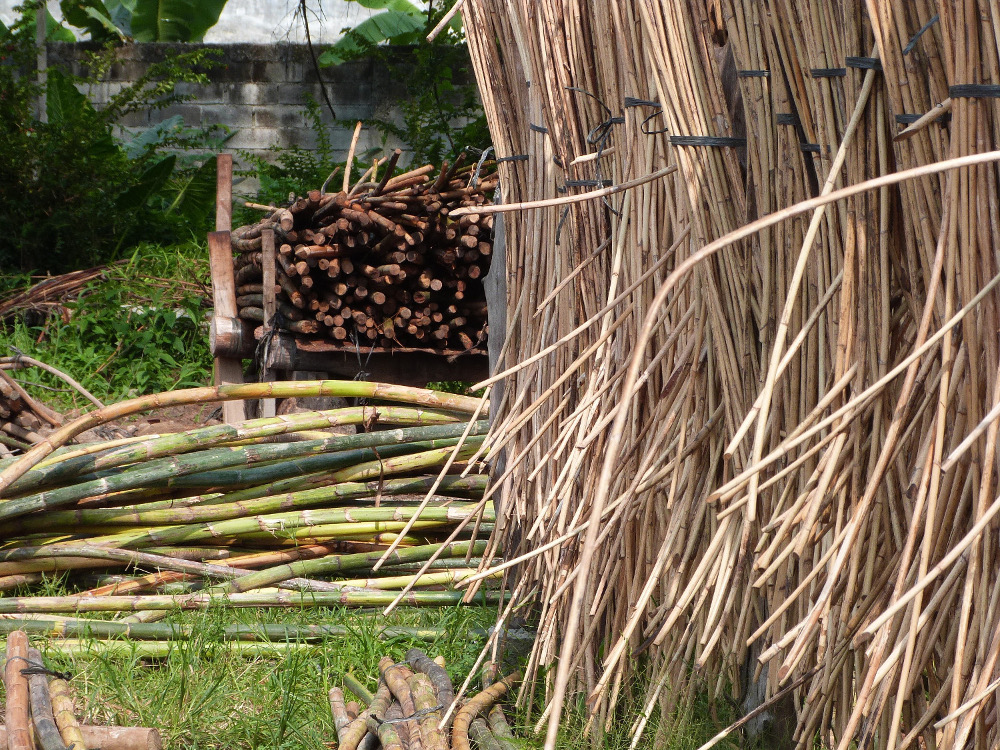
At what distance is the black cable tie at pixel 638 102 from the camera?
155 centimetres

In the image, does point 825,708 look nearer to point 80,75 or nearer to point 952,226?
point 952,226

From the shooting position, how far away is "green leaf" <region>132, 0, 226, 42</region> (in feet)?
30.0

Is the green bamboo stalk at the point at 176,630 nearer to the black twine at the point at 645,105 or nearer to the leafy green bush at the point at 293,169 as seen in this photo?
the black twine at the point at 645,105

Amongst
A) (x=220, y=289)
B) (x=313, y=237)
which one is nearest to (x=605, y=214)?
(x=313, y=237)

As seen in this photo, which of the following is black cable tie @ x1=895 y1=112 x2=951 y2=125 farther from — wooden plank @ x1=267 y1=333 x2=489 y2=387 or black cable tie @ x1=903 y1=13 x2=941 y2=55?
wooden plank @ x1=267 y1=333 x2=489 y2=387

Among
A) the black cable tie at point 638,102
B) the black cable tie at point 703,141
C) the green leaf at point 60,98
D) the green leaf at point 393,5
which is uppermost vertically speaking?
the green leaf at point 393,5

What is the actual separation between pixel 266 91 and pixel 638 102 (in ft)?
24.5

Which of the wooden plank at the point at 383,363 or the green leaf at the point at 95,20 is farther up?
the green leaf at the point at 95,20

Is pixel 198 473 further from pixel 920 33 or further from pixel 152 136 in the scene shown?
pixel 152 136

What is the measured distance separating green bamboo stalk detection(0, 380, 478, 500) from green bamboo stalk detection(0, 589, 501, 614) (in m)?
0.32

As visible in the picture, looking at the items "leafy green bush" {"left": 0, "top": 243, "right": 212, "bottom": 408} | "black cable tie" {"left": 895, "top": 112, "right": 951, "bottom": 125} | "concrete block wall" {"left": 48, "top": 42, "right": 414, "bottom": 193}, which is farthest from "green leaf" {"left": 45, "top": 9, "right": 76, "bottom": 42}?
"black cable tie" {"left": 895, "top": 112, "right": 951, "bottom": 125}

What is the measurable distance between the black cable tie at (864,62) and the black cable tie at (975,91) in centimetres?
16

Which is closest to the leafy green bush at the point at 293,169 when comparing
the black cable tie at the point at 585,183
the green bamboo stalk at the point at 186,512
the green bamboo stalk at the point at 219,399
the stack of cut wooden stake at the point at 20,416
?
the stack of cut wooden stake at the point at 20,416

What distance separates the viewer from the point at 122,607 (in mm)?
Result: 2631
